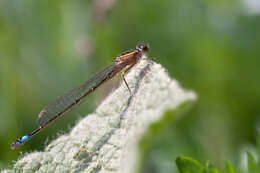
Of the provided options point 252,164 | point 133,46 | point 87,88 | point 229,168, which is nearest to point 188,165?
point 229,168

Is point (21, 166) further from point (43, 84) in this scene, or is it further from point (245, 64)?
point (245, 64)

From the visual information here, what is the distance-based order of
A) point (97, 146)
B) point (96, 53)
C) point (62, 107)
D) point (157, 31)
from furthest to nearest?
1. point (157, 31)
2. point (96, 53)
3. point (62, 107)
4. point (97, 146)

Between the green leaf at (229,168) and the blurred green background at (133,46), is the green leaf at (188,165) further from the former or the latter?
the blurred green background at (133,46)

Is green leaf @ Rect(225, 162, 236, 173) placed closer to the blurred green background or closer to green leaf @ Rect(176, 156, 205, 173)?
green leaf @ Rect(176, 156, 205, 173)

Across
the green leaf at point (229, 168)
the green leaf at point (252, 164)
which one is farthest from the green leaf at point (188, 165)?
the green leaf at point (252, 164)

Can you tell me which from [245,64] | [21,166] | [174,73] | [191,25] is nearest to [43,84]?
[174,73]
